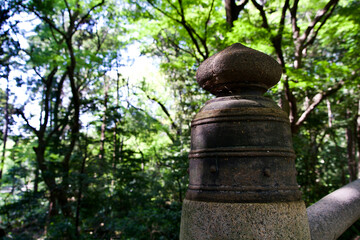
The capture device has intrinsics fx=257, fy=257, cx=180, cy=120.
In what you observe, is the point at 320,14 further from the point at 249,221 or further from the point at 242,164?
the point at 249,221

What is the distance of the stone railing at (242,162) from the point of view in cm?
136

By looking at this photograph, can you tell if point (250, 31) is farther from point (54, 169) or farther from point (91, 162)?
point (54, 169)

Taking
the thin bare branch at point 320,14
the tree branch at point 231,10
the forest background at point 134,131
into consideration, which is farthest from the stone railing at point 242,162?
the thin bare branch at point 320,14

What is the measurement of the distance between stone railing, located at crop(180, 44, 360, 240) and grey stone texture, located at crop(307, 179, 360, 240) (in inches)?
19.2

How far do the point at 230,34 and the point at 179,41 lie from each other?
10.8 feet

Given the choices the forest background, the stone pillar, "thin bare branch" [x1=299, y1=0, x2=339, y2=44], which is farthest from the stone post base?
"thin bare branch" [x1=299, y1=0, x2=339, y2=44]

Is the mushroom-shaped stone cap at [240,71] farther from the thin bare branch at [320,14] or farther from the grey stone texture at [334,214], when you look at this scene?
the thin bare branch at [320,14]

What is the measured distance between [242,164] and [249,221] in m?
0.29

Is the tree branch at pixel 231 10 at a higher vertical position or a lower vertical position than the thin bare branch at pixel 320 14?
higher

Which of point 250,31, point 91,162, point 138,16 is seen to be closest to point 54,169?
point 91,162

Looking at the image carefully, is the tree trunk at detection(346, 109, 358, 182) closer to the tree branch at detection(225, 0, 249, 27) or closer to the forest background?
the forest background

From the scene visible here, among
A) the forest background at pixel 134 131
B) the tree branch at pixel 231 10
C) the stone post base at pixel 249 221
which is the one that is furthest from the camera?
the tree branch at pixel 231 10

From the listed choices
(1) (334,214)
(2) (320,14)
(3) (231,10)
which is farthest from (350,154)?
(1) (334,214)

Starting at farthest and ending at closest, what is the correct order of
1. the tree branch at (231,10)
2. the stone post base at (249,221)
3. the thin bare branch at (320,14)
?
the tree branch at (231,10)
the thin bare branch at (320,14)
the stone post base at (249,221)
